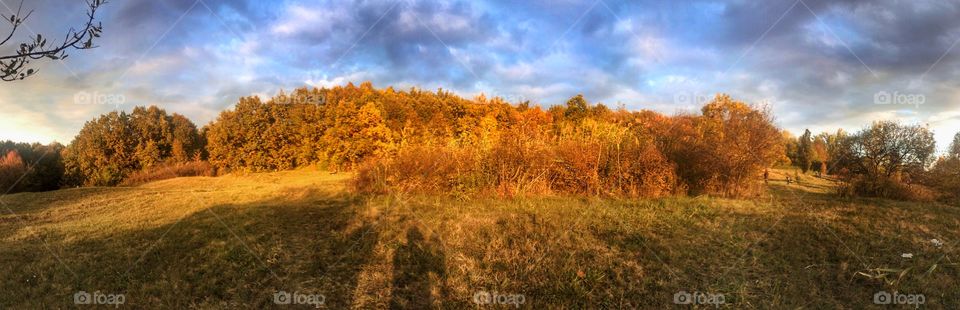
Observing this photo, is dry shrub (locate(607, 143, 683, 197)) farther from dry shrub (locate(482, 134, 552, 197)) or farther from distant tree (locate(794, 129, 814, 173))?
distant tree (locate(794, 129, 814, 173))

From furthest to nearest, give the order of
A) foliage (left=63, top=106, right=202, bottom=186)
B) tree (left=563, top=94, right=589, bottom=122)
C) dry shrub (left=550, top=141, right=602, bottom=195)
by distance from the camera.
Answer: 1. tree (left=563, top=94, right=589, bottom=122)
2. foliage (left=63, top=106, right=202, bottom=186)
3. dry shrub (left=550, top=141, right=602, bottom=195)

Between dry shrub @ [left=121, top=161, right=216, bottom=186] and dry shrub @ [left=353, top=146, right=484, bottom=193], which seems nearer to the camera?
dry shrub @ [left=353, top=146, right=484, bottom=193]

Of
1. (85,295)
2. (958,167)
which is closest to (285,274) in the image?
(85,295)

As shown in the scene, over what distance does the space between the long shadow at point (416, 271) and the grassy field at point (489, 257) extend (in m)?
0.02

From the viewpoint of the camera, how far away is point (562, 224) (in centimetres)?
742

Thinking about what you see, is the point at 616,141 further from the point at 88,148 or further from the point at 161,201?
the point at 88,148

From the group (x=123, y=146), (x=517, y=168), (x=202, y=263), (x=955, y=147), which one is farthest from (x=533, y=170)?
(x=123, y=146)

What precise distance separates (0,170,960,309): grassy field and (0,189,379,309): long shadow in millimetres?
29

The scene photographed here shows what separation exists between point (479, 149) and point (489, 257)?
545cm

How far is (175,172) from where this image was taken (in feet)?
93.5

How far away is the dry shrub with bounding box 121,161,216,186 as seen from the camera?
27.6 meters

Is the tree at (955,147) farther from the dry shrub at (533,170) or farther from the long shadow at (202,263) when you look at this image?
the long shadow at (202,263)

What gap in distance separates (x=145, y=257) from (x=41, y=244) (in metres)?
2.86

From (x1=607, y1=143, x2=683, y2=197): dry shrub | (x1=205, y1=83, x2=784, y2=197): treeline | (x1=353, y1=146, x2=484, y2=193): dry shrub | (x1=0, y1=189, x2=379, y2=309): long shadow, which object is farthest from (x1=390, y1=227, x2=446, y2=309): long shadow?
(x1=607, y1=143, x2=683, y2=197): dry shrub
